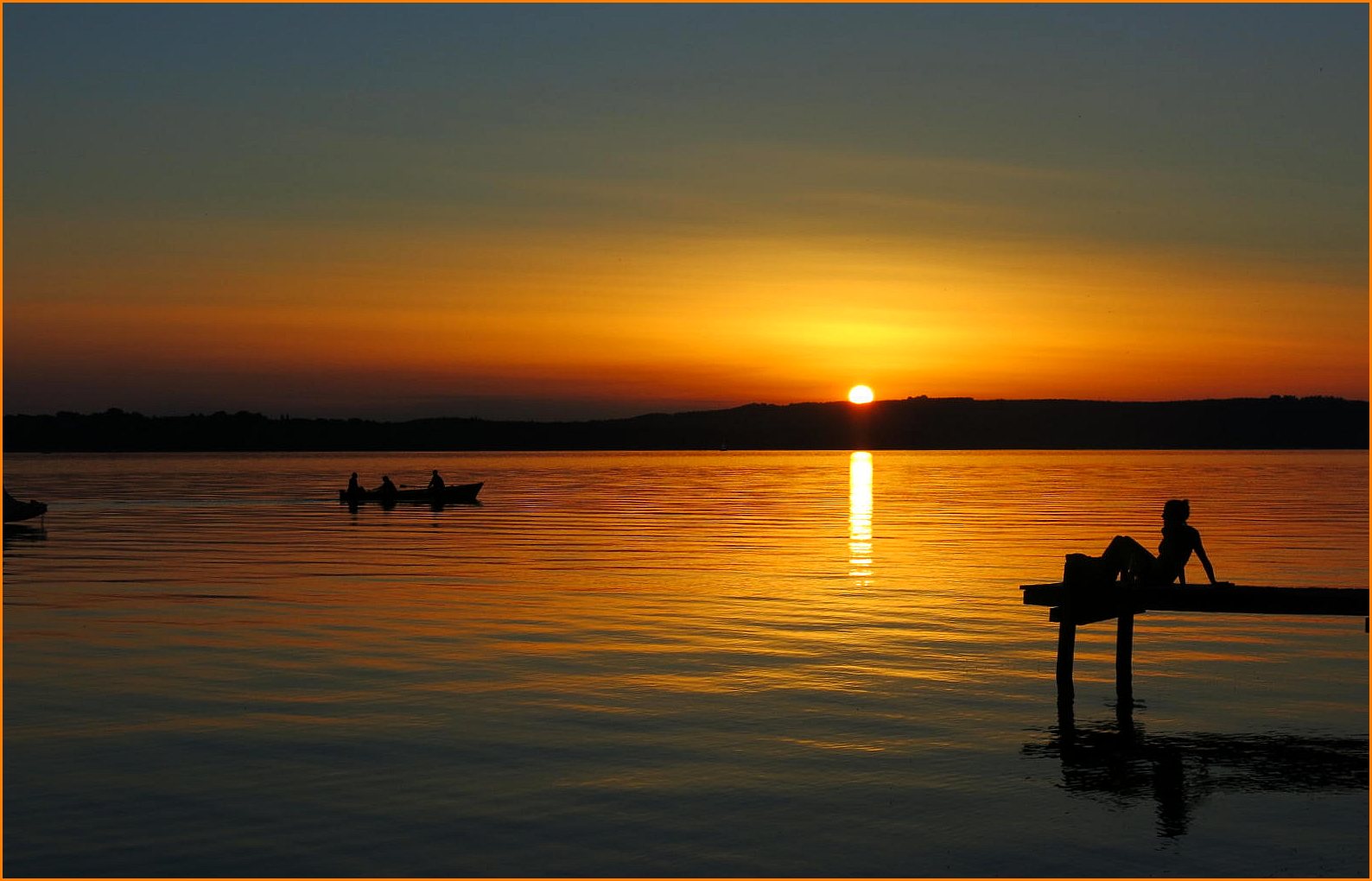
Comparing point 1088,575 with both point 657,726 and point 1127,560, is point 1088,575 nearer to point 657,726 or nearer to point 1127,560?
point 1127,560

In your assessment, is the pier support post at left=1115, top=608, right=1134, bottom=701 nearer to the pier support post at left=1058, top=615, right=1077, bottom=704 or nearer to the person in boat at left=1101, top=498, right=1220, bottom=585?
the person in boat at left=1101, top=498, right=1220, bottom=585

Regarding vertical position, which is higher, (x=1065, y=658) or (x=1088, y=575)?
(x=1088, y=575)

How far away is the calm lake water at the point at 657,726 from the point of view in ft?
46.7

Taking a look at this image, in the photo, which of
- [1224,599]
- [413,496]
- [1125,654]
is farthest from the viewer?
[413,496]

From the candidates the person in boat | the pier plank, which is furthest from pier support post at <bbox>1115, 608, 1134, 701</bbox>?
the person in boat

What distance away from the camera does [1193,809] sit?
1564cm

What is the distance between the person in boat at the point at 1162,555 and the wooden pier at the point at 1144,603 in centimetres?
29

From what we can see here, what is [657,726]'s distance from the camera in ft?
64.6

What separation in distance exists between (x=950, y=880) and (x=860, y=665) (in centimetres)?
1152

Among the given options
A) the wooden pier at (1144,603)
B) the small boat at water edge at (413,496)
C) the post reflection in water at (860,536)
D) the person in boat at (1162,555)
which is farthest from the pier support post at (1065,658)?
the small boat at water edge at (413,496)

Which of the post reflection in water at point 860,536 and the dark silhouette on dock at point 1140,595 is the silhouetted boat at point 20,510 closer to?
the post reflection in water at point 860,536

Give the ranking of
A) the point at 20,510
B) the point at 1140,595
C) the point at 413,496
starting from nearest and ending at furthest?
1. the point at 1140,595
2. the point at 20,510
3. the point at 413,496

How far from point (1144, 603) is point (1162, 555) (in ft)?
3.60

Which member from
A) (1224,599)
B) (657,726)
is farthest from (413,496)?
(1224,599)
